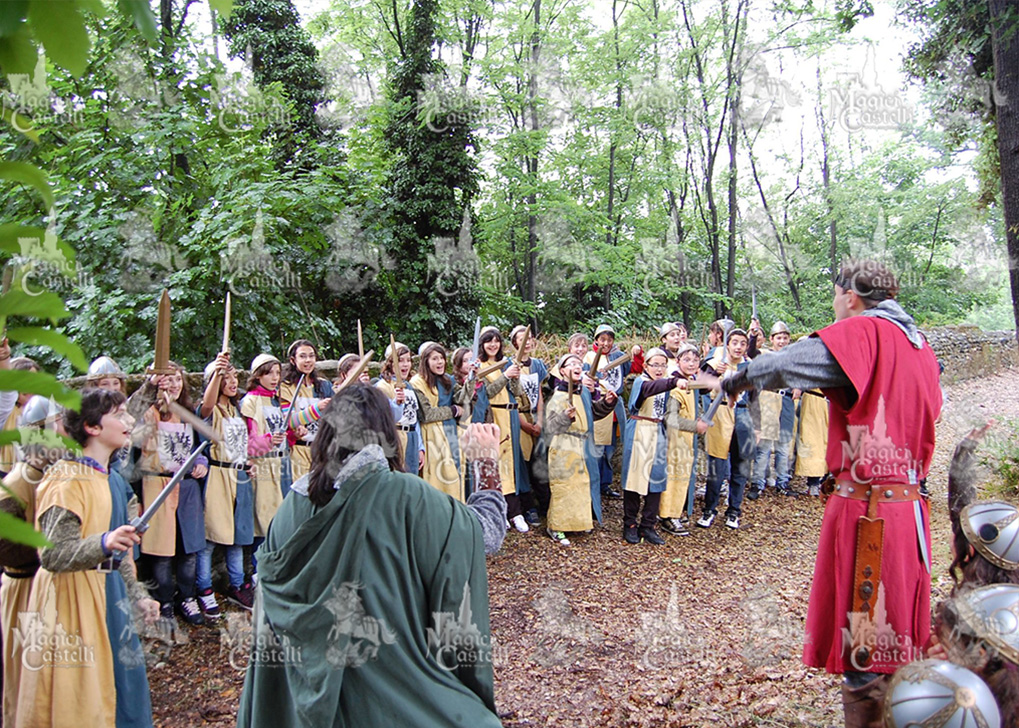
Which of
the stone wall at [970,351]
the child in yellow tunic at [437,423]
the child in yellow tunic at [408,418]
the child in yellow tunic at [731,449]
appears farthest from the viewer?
the stone wall at [970,351]

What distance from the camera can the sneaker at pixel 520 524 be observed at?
6.51 metres

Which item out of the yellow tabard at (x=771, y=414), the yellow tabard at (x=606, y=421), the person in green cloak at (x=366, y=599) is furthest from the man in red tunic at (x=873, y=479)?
the yellow tabard at (x=771, y=414)

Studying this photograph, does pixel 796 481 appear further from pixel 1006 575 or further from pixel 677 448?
pixel 1006 575

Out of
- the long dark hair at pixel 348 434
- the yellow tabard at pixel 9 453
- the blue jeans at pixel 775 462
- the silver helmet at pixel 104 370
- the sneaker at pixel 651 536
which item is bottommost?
the sneaker at pixel 651 536

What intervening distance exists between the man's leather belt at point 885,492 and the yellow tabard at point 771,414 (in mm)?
5281

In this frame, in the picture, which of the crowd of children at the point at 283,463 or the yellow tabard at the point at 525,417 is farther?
the yellow tabard at the point at 525,417

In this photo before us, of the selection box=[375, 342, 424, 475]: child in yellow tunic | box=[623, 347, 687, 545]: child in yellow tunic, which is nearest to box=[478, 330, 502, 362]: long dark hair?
box=[375, 342, 424, 475]: child in yellow tunic

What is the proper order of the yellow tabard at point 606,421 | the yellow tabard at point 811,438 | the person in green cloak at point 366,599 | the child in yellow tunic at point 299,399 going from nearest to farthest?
the person in green cloak at point 366,599 < the child in yellow tunic at point 299,399 < the yellow tabard at point 606,421 < the yellow tabard at point 811,438

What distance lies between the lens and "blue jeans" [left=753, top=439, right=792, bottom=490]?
25.4 ft

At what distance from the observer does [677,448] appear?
253 inches

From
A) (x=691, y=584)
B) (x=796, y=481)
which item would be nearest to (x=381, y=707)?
(x=691, y=584)

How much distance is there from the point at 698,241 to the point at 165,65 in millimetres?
12080

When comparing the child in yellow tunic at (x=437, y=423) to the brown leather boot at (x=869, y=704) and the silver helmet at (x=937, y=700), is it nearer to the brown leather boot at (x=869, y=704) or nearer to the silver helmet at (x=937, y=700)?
the brown leather boot at (x=869, y=704)

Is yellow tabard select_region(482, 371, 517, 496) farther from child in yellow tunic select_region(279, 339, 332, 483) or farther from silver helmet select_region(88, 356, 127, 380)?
silver helmet select_region(88, 356, 127, 380)
